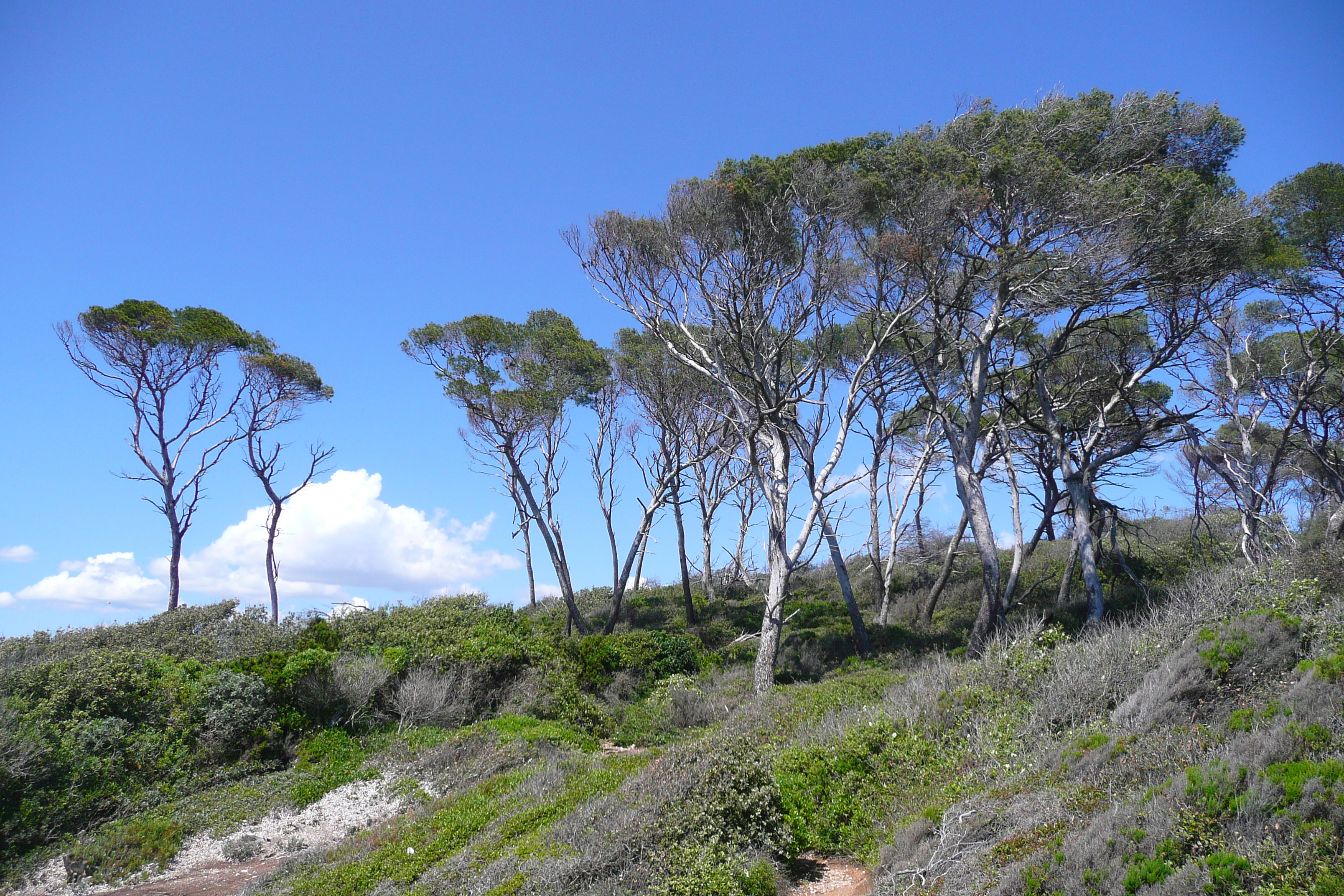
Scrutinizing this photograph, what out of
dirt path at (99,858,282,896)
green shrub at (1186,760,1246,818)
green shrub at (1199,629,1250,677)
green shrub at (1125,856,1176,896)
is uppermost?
green shrub at (1199,629,1250,677)

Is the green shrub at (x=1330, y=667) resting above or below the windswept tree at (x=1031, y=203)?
below

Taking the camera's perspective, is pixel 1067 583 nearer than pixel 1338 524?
No

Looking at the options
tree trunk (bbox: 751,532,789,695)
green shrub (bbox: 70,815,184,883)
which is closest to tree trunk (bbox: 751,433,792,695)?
tree trunk (bbox: 751,532,789,695)

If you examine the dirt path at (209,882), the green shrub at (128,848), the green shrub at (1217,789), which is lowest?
the dirt path at (209,882)

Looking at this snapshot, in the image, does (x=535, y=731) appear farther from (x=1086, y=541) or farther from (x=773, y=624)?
(x=1086, y=541)

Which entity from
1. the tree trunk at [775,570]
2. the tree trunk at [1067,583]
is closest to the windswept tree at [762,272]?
the tree trunk at [775,570]

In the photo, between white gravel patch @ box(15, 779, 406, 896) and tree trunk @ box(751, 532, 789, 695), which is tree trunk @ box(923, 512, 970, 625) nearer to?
tree trunk @ box(751, 532, 789, 695)

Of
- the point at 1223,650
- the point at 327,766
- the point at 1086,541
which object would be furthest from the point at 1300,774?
the point at 1086,541

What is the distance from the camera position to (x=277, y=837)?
8922 mm

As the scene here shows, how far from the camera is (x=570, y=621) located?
66.8 ft

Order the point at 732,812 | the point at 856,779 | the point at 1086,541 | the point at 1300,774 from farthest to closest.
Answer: the point at 1086,541 → the point at 856,779 → the point at 732,812 → the point at 1300,774

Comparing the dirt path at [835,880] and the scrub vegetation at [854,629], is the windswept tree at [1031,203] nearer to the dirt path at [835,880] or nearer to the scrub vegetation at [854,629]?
the scrub vegetation at [854,629]

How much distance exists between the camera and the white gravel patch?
26.3ft

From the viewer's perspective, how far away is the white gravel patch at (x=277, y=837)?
8031 millimetres
